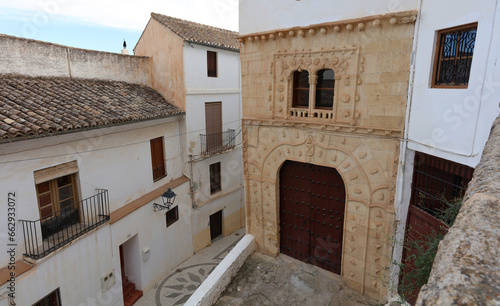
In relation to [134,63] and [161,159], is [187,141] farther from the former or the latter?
[134,63]

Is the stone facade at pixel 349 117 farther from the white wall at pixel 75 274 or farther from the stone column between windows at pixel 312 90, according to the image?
the white wall at pixel 75 274

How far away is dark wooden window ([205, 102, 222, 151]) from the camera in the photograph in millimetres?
12258

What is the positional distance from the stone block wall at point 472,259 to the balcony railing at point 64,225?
270 inches

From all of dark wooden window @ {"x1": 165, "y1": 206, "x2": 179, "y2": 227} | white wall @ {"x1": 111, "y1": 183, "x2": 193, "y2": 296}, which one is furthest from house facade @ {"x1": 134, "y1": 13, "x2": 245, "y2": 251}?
dark wooden window @ {"x1": 165, "y1": 206, "x2": 179, "y2": 227}

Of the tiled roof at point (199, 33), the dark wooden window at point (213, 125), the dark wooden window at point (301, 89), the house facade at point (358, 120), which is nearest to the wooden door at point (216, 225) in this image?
the dark wooden window at point (213, 125)

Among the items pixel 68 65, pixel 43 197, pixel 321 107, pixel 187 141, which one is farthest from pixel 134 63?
pixel 321 107

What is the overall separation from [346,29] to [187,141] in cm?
746

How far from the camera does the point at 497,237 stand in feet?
4.71

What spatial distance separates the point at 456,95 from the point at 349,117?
1.81m

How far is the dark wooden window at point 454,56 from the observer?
3.90 metres

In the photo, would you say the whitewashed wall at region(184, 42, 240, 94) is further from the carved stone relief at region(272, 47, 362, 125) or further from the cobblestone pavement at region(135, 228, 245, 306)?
the cobblestone pavement at region(135, 228, 245, 306)

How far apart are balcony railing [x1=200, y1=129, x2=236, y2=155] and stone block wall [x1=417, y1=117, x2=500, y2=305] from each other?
35.1 ft

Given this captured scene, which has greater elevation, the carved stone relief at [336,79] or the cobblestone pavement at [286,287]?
the carved stone relief at [336,79]

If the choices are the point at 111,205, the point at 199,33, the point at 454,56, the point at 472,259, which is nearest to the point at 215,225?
the point at 111,205
